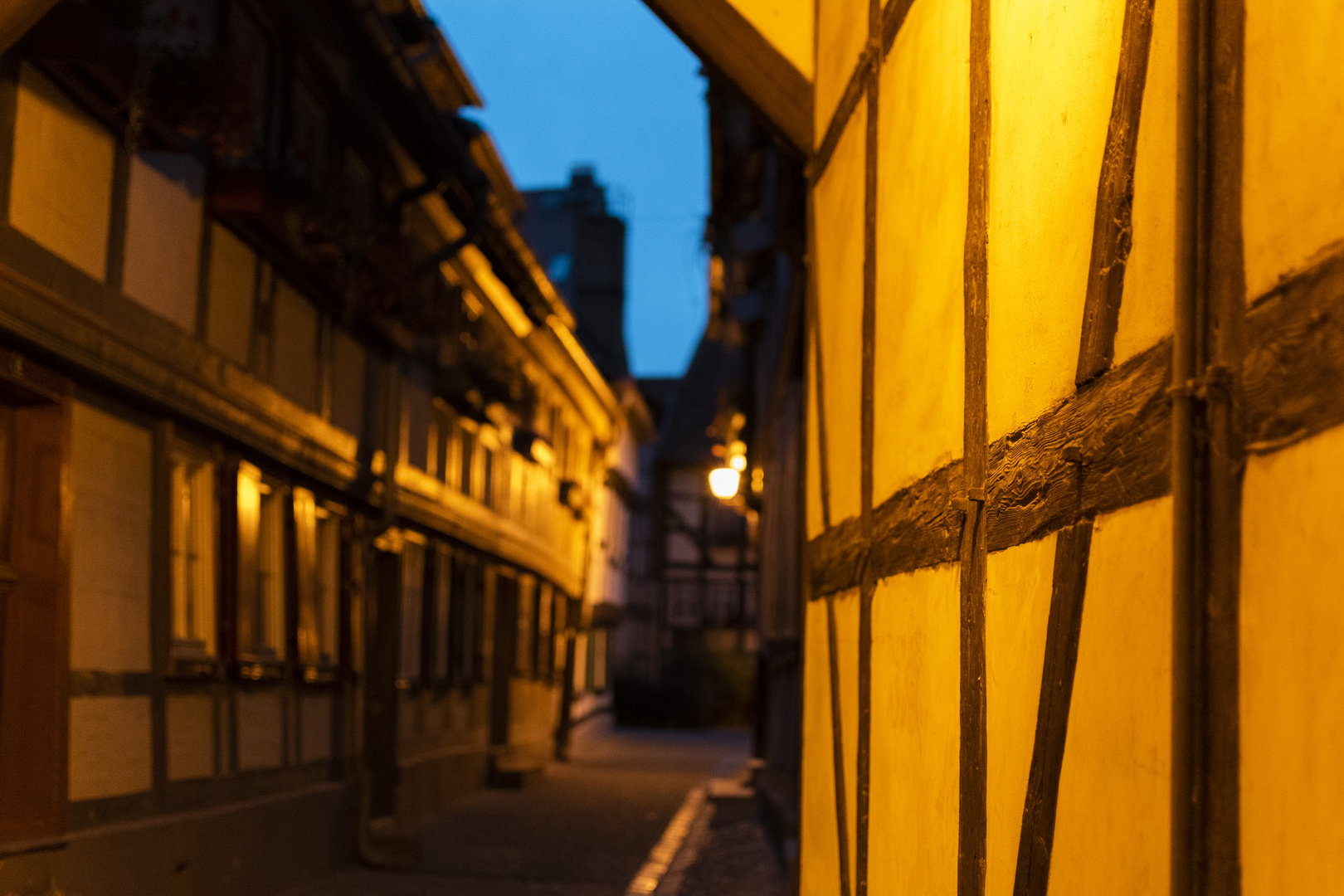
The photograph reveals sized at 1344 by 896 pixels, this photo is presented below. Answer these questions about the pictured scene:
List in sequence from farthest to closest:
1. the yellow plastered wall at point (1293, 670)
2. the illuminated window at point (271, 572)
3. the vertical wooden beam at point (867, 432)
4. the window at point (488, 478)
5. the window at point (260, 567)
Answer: the window at point (488, 478) < the illuminated window at point (271, 572) < the window at point (260, 567) < the vertical wooden beam at point (867, 432) < the yellow plastered wall at point (1293, 670)

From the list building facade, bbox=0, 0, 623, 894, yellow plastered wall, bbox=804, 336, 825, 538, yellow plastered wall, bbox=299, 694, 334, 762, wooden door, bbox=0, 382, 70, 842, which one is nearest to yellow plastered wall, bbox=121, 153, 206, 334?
building facade, bbox=0, 0, 623, 894

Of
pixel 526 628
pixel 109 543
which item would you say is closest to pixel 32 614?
pixel 109 543

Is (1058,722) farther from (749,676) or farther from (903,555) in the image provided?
(749,676)

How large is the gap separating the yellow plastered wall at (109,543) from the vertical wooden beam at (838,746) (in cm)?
357

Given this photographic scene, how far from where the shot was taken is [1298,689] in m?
1.61

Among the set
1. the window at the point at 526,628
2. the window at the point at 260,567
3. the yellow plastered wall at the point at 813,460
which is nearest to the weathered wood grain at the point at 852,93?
the yellow plastered wall at the point at 813,460

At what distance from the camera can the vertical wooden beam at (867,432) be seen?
4.20 m

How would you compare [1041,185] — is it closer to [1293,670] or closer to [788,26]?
[1293,670]

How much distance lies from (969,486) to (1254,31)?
1438 mm

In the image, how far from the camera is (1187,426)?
189 centimetres

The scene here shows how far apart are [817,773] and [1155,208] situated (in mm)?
3620

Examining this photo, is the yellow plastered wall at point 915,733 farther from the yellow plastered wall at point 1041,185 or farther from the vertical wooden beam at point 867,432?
the yellow plastered wall at point 1041,185

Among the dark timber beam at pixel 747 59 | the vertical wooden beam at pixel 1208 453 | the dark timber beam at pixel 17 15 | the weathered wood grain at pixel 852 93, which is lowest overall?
the vertical wooden beam at pixel 1208 453

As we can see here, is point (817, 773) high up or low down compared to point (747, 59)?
down
